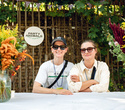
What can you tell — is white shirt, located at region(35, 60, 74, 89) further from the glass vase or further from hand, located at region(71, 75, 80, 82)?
the glass vase

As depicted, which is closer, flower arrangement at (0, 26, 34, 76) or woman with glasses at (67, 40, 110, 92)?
flower arrangement at (0, 26, 34, 76)

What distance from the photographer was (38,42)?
548 cm

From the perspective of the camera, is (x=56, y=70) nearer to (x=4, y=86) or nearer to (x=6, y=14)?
(x=4, y=86)

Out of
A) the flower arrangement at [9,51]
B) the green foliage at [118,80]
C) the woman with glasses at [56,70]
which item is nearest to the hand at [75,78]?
the woman with glasses at [56,70]

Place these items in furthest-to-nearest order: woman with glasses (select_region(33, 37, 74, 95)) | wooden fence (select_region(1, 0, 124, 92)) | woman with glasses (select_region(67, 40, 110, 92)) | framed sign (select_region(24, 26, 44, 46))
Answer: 1. wooden fence (select_region(1, 0, 124, 92))
2. framed sign (select_region(24, 26, 44, 46))
3. woman with glasses (select_region(33, 37, 74, 95))
4. woman with glasses (select_region(67, 40, 110, 92))

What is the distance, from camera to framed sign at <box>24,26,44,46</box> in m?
5.45

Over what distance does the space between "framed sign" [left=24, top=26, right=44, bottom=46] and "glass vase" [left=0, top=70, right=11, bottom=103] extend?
3.89 metres

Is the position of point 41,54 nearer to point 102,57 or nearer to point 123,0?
point 102,57

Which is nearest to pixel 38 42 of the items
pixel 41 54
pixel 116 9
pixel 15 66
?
pixel 41 54

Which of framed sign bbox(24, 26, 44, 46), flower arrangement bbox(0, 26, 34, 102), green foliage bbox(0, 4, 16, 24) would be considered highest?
green foliage bbox(0, 4, 16, 24)

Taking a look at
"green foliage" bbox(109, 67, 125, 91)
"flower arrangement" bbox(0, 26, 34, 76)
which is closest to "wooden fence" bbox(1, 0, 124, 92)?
"green foliage" bbox(109, 67, 125, 91)

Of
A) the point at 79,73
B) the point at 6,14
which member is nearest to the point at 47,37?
the point at 6,14

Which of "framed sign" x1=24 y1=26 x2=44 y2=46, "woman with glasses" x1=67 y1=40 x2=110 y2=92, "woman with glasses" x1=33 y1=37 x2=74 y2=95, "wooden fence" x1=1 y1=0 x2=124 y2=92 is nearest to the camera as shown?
"woman with glasses" x1=67 y1=40 x2=110 y2=92

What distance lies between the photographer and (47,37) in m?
5.66
